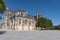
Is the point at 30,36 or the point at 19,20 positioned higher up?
the point at 19,20

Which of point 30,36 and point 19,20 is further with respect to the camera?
point 19,20

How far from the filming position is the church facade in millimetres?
62850

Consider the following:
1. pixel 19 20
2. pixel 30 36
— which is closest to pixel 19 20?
pixel 19 20

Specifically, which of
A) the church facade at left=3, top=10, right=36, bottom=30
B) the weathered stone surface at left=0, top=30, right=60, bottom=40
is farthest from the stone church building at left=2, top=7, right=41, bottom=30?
the weathered stone surface at left=0, top=30, right=60, bottom=40

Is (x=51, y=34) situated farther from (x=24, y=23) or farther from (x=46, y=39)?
(x=24, y=23)

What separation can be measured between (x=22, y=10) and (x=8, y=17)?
8248mm

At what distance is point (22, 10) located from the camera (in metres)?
70.8

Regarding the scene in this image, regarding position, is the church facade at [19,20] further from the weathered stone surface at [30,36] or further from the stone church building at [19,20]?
the weathered stone surface at [30,36]

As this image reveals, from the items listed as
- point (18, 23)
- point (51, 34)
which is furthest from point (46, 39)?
point (18, 23)

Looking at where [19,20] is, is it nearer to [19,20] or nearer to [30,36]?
[19,20]

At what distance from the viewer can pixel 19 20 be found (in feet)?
212

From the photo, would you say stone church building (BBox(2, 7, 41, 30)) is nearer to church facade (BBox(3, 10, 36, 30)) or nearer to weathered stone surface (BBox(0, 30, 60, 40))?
church facade (BBox(3, 10, 36, 30))

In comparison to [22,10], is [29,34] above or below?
below

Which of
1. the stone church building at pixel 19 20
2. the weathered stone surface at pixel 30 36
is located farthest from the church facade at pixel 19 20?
the weathered stone surface at pixel 30 36
